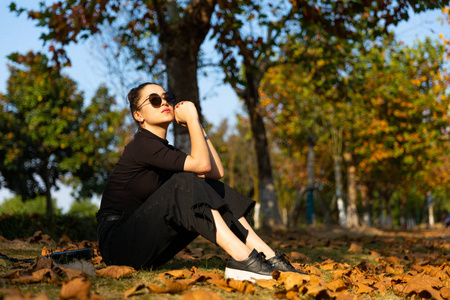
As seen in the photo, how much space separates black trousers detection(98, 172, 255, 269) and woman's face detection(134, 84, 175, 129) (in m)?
0.65

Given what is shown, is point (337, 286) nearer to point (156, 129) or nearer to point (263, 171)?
point (156, 129)

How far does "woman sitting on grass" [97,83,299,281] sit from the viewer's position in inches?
117

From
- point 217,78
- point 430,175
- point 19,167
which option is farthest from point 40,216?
point 430,175

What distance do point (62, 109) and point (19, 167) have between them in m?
4.09

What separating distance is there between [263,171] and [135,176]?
31.6 feet

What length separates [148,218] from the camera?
3076mm

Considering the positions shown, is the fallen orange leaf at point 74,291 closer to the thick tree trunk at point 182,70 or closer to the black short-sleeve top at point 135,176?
the black short-sleeve top at point 135,176

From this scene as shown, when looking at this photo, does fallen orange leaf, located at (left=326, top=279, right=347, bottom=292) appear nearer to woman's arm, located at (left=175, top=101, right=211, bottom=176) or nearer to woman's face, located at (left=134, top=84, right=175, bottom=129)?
woman's arm, located at (left=175, top=101, right=211, bottom=176)

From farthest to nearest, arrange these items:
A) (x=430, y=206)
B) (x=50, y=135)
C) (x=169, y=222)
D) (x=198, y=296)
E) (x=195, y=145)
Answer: (x=430, y=206) < (x=50, y=135) < (x=195, y=145) < (x=169, y=222) < (x=198, y=296)

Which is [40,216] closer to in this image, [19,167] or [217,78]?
[217,78]

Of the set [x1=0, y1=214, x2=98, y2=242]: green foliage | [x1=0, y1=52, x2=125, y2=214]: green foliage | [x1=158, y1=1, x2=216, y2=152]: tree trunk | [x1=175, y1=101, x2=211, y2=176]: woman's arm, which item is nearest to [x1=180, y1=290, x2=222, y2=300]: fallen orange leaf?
[x1=175, y1=101, x2=211, y2=176]: woman's arm

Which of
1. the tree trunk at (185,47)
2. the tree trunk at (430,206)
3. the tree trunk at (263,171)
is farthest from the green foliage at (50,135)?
the tree trunk at (430,206)

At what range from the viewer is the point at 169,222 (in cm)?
307

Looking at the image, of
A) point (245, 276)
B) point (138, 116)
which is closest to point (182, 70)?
point (138, 116)
